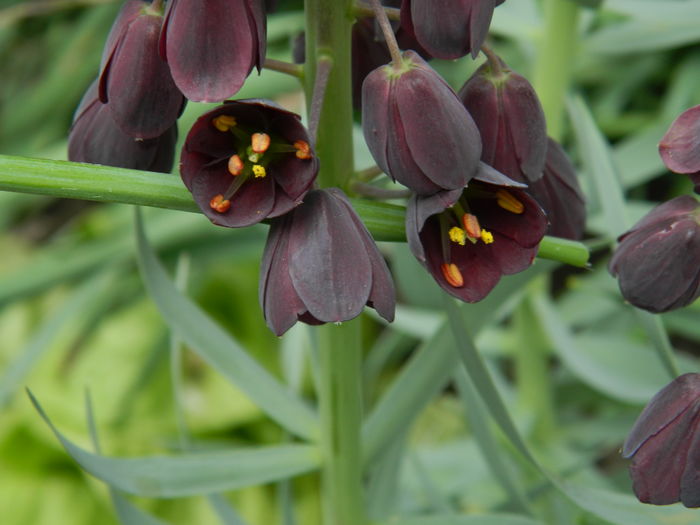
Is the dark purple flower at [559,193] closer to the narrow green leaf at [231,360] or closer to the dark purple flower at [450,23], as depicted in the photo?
the dark purple flower at [450,23]

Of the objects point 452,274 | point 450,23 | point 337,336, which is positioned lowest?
point 337,336

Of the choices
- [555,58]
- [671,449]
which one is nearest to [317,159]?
[671,449]

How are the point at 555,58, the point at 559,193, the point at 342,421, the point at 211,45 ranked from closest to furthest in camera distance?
the point at 211,45 → the point at 559,193 → the point at 342,421 → the point at 555,58

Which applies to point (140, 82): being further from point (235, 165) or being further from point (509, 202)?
point (509, 202)

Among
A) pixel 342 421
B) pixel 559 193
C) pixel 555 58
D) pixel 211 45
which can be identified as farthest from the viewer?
pixel 555 58

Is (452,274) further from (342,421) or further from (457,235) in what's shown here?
A: (342,421)

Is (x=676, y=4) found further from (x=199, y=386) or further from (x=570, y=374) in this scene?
(x=199, y=386)

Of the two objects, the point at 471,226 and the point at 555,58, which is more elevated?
the point at 471,226

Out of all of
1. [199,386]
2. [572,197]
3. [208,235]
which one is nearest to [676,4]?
[572,197]

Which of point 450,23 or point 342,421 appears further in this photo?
point 342,421
